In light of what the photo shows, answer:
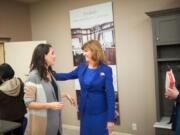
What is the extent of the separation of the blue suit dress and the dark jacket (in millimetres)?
855

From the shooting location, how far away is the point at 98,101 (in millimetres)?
2479

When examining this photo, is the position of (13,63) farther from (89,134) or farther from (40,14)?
(89,134)

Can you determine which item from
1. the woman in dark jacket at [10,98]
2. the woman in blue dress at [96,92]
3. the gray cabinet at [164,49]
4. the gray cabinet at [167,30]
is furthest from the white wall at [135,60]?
the woman in dark jacket at [10,98]

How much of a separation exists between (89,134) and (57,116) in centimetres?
49

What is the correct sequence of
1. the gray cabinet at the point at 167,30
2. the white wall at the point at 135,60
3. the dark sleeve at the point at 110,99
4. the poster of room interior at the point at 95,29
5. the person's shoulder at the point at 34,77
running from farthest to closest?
the poster of room interior at the point at 95,29
the white wall at the point at 135,60
the gray cabinet at the point at 167,30
the dark sleeve at the point at 110,99
the person's shoulder at the point at 34,77

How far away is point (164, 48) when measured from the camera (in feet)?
11.5

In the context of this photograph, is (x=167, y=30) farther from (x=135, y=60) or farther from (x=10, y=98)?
(x=10, y=98)

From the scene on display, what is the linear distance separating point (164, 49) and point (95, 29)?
1.32m

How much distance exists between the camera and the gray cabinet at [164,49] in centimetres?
310

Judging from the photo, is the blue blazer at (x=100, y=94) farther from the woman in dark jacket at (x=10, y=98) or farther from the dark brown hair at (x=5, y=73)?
the dark brown hair at (x=5, y=73)

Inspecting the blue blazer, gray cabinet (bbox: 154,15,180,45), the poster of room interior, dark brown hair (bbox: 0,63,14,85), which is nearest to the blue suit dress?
the blue blazer

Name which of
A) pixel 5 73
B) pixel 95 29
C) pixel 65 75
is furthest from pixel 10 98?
pixel 95 29

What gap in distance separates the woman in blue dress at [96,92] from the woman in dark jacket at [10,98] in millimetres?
869

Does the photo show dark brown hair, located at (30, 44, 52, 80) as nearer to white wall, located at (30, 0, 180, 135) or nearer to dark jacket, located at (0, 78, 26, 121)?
dark jacket, located at (0, 78, 26, 121)
